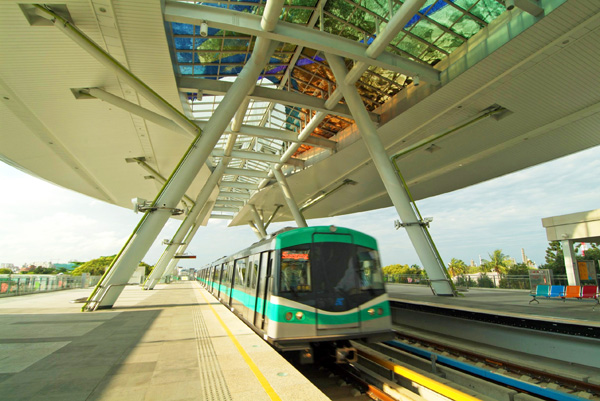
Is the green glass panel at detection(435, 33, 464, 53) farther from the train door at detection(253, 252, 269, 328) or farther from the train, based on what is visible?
the train door at detection(253, 252, 269, 328)

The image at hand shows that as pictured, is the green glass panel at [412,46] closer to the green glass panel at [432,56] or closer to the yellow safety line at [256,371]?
Answer: the green glass panel at [432,56]

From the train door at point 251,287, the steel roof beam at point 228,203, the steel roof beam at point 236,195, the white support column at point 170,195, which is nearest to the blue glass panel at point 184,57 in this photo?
the white support column at point 170,195

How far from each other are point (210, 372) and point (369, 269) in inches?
137

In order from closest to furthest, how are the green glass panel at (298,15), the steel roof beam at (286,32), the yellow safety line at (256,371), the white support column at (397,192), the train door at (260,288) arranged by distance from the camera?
1. the yellow safety line at (256,371)
2. the train door at (260,288)
3. the steel roof beam at (286,32)
4. the white support column at (397,192)
5. the green glass panel at (298,15)

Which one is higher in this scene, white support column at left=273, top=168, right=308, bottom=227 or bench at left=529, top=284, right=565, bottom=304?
white support column at left=273, top=168, right=308, bottom=227

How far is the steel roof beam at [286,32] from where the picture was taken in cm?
1167

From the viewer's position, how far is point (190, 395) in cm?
393

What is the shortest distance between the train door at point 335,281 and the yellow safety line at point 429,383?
851mm

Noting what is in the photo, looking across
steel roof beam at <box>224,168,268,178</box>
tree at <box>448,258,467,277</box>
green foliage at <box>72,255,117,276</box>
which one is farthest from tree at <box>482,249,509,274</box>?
green foliage at <box>72,255,117,276</box>

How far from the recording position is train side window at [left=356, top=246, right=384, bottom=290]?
663 centimetres

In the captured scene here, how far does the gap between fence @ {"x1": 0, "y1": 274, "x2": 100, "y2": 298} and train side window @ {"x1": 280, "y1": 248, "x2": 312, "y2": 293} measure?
58.4 feet

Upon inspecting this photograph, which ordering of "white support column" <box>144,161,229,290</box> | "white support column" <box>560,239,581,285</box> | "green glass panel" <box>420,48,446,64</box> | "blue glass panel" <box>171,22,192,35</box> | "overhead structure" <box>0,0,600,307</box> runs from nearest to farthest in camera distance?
1. "overhead structure" <box>0,0,600,307</box>
2. "blue glass panel" <box>171,22,192,35</box>
3. "green glass panel" <box>420,48,446,64</box>
4. "white support column" <box>560,239,581,285</box>
5. "white support column" <box>144,161,229,290</box>

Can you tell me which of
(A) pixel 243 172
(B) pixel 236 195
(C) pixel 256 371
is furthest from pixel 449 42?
(B) pixel 236 195

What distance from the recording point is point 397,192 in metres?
14.8
